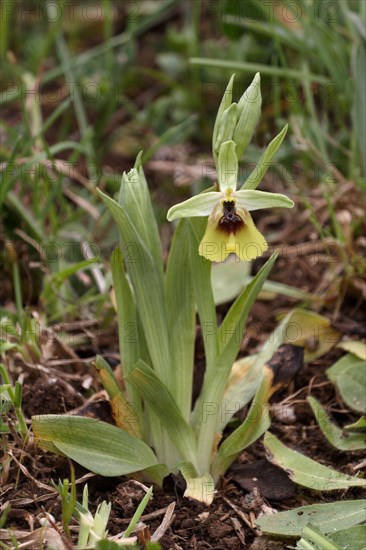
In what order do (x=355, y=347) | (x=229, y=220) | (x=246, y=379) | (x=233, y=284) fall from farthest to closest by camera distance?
(x=233, y=284) < (x=355, y=347) < (x=246, y=379) < (x=229, y=220)

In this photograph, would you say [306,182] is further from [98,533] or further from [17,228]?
[98,533]

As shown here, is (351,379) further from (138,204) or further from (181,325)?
(138,204)

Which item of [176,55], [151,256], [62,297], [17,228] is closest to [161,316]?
[151,256]

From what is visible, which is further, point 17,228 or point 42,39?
Answer: point 42,39

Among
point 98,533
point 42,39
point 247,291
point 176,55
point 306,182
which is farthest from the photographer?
point 42,39

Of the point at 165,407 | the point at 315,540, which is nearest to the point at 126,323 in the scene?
the point at 165,407
